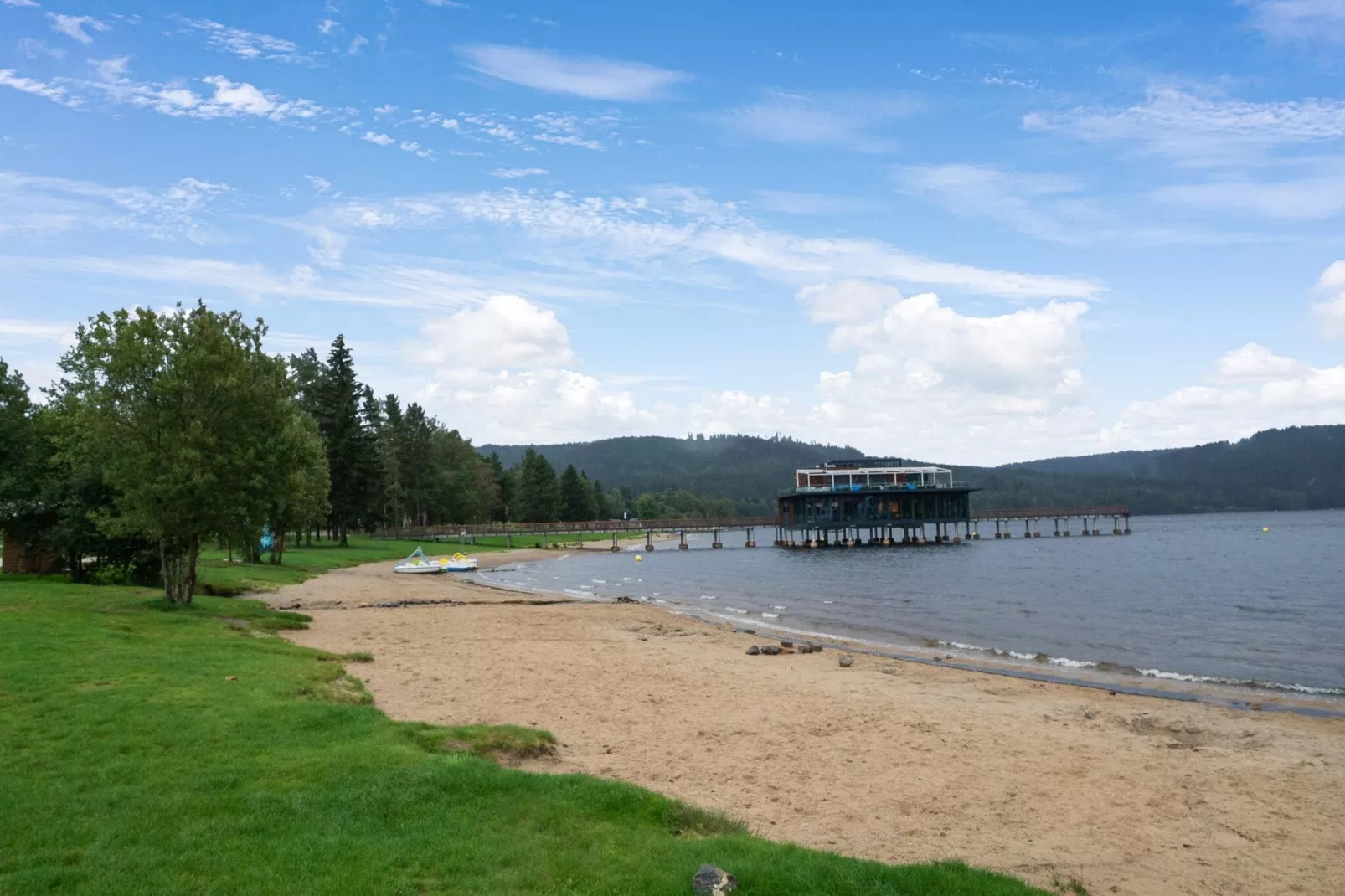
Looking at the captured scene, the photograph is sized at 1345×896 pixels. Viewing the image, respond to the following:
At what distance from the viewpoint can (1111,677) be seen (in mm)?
24453

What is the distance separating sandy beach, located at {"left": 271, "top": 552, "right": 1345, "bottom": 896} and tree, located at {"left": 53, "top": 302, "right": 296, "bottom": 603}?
16.6 ft

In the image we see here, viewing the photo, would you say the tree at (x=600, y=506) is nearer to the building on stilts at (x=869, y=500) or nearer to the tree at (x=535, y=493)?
the tree at (x=535, y=493)

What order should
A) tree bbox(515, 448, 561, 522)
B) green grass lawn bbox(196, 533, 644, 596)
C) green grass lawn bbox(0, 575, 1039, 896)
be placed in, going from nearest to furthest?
1. green grass lawn bbox(0, 575, 1039, 896)
2. green grass lawn bbox(196, 533, 644, 596)
3. tree bbox(515, 448, 561, 522)

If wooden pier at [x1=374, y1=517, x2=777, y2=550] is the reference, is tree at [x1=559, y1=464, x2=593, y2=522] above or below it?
above

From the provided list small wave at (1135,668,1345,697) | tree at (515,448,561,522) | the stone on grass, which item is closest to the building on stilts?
tree at (515,448,561,522)

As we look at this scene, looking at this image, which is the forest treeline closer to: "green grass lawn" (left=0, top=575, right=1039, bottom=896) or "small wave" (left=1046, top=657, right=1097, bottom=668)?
"green grass lawn" (left=0, top=575, right=1039, bottom=896)

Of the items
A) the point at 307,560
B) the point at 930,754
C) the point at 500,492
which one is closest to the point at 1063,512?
the point at 500,492

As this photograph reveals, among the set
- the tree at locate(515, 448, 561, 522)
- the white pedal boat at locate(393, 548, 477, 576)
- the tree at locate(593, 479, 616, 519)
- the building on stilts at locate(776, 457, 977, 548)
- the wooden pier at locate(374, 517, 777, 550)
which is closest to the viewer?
A: the white pedal boat at locate(393, 548, 477, 576)

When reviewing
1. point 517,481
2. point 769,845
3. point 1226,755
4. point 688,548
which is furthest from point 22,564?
point 517,481

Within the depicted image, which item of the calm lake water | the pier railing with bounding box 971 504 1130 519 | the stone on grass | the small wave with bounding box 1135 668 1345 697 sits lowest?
the calm lake water

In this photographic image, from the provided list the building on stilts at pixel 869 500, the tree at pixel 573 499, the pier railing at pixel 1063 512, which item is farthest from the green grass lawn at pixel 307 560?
the pier railing at pixel 1063 512

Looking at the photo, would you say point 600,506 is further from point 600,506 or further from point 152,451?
point 152,451

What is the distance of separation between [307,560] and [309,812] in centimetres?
5722

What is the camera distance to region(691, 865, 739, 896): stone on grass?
7.21m
